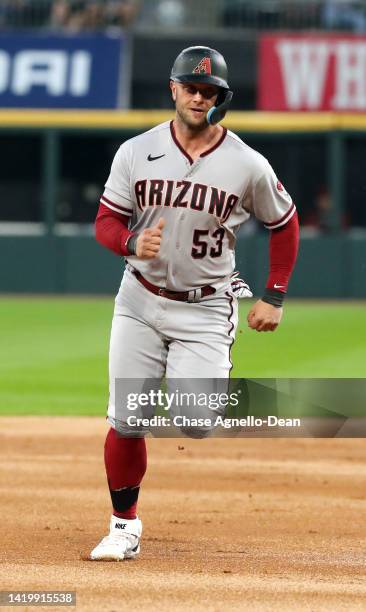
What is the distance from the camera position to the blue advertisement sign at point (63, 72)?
25.9 meters

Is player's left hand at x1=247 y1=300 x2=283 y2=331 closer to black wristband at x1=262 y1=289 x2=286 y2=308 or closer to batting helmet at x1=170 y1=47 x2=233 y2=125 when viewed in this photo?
black wristband at x1=262 y1=289 x2=286 y2=308

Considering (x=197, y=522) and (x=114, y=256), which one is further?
(x=114, y=256)

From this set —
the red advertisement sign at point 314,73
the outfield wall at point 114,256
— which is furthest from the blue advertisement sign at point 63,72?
the red advertisement sign at point 314,73

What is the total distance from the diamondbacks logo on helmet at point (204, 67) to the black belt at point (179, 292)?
2.80ft

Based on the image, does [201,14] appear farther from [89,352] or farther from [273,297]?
[273,297]

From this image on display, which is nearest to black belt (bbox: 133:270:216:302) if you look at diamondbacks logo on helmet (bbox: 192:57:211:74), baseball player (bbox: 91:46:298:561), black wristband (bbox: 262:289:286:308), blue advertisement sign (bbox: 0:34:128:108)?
baseball player (bbox: 91:46:298:561)

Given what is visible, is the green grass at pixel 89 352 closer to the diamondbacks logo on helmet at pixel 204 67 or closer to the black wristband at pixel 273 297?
the black wristband at pixel 273 297

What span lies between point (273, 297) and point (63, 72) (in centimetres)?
2083

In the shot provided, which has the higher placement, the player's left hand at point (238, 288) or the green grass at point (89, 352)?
the player's left hand at point (238, 288)

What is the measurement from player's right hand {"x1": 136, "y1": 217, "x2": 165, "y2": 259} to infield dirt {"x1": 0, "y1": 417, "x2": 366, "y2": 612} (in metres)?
1.21

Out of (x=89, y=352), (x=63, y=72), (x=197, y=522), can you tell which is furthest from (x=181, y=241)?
(x=63, y=72)

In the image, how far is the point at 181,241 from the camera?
5.59 meters

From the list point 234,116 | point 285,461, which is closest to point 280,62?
point 234,116

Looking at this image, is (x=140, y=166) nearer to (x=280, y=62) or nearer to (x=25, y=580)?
(x=25, y=580)
